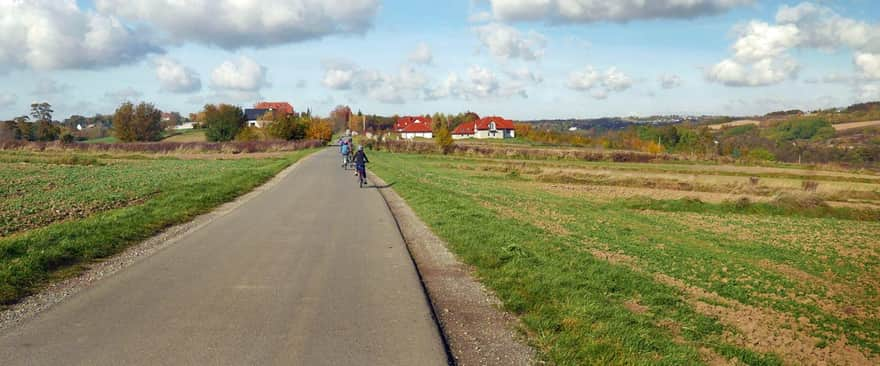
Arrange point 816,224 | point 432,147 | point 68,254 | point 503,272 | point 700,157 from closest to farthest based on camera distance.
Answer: point 503,272 < point 68,254 < point 816,224 < point 700,157 < point 432,147

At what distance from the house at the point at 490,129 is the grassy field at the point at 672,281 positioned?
114645mm

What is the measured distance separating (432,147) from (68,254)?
61379 millimetres

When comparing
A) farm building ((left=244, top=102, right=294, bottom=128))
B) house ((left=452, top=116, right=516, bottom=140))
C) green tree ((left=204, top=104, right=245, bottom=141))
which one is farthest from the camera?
farm building ((left=244, top=102, right=294, bottom=128))

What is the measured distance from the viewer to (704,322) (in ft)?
21.9

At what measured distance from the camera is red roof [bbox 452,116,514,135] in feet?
441

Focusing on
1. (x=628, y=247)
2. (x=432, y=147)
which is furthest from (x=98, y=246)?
(x=432, y=147)

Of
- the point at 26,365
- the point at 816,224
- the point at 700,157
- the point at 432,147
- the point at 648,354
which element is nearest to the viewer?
the point at 26,365

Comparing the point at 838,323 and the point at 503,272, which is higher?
the point at 503,272

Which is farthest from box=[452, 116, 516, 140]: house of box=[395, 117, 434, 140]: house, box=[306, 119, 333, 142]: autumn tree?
box=[306, 119, 333, 142]: autumn tree

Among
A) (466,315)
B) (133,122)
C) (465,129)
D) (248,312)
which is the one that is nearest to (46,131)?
(133,122)

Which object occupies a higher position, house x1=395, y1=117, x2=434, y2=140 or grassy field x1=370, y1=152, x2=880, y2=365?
house x1=395, y1=117, x2=434, y2=140

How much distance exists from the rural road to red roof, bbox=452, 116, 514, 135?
412ft

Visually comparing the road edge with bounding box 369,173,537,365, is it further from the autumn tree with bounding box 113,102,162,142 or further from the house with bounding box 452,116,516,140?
the house with bounding box 452,116,516,140

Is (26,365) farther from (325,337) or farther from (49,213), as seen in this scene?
(49,213)
